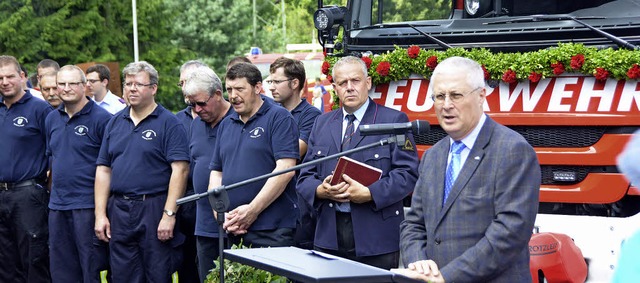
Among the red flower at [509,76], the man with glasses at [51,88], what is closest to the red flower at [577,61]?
the red flower at [509,76]

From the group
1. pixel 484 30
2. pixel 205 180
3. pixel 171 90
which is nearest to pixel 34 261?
pixel 205 180

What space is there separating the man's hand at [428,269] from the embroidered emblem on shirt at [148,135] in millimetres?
3572

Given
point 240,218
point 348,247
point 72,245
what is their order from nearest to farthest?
point 348,247, point 240,218, point 72,245

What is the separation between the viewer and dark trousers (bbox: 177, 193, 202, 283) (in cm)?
835

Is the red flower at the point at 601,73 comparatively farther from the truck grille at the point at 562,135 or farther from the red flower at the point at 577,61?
the truck grille at the point at 562,135

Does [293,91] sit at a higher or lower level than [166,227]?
higher

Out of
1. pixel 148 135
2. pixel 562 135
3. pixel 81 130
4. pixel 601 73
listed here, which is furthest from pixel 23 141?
pixel 601 73

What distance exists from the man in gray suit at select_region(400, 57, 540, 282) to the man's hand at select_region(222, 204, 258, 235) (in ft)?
6.81

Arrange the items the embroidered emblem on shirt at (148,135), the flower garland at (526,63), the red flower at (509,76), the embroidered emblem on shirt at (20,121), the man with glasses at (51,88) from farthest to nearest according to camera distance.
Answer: the man with glasses at (51,88)
the embroidered emblem on shirt at (20,121)
the embroidered emblem on shirt at (148,135)
the red flower at (509,76)
the flower garland at (526,63)

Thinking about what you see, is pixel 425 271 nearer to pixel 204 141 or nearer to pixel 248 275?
pixel 248 275

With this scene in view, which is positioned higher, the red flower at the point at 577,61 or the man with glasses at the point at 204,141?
the red flower at the point at 577,61

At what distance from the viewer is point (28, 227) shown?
9484 mm

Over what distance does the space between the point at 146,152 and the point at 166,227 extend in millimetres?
607

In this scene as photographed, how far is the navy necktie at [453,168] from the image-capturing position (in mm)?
5293
